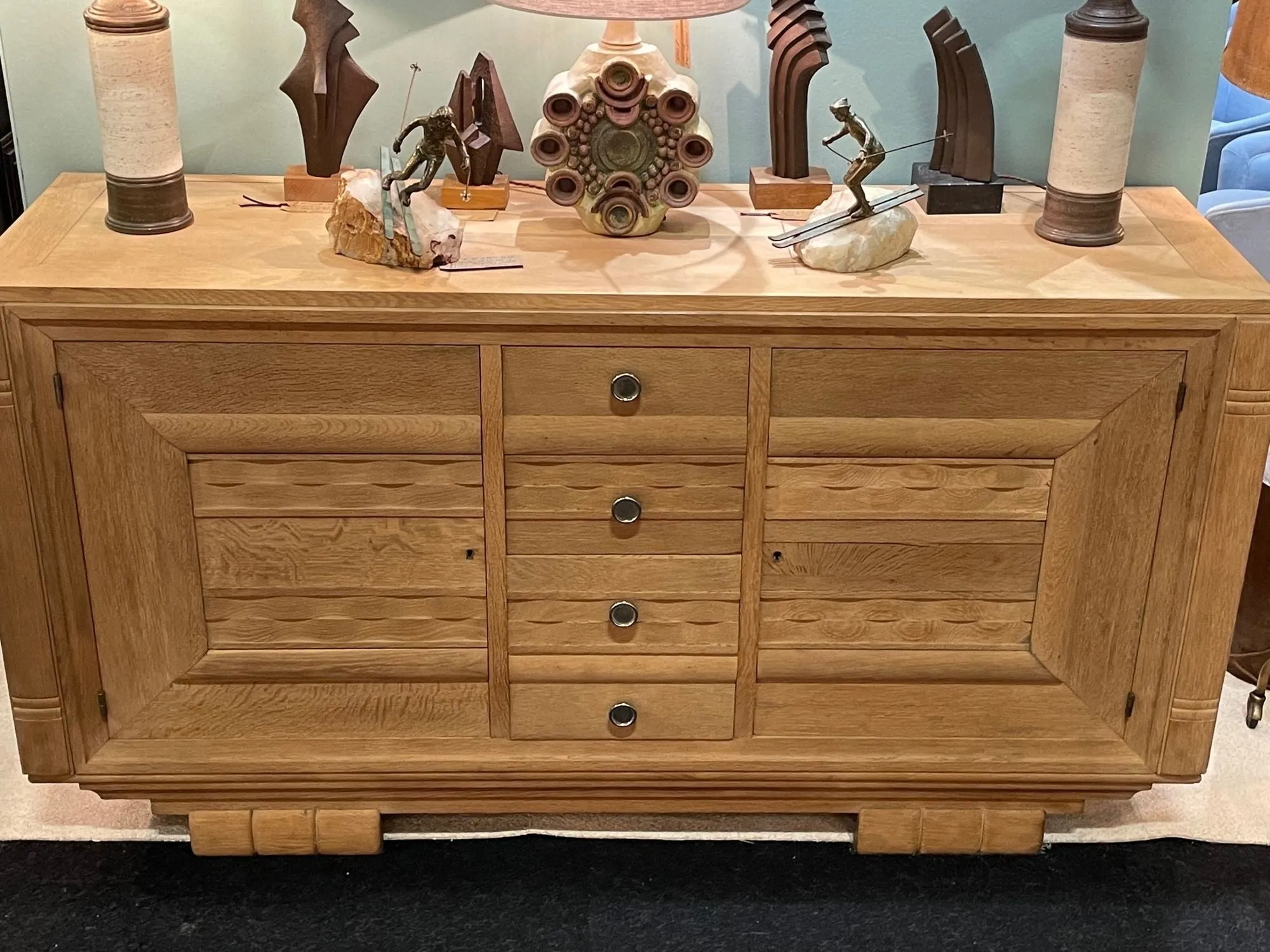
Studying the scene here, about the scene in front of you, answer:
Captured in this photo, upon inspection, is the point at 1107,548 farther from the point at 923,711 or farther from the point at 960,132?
the point at 960,132

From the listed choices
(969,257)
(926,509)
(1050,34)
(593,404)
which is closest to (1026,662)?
(926,509)

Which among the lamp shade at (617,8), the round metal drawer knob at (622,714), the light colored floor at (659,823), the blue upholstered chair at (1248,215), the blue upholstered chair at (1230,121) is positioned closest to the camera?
the lamp shade at (617,8)

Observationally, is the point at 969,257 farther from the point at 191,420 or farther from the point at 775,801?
the point at 191,420

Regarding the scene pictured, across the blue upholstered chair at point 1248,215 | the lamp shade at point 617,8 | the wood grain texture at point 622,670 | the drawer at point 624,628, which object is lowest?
the wood grain texture at point 622,670

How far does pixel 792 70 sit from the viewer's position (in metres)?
1.95

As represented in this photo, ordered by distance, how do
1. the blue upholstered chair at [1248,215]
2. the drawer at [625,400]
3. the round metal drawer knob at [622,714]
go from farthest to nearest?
the blue upholstered chair at [1248,215] → the round metal drawer knob at [622,714] → the drawer at [625,400]

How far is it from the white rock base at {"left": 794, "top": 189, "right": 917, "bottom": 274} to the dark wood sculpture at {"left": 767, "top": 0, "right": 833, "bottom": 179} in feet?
0.63

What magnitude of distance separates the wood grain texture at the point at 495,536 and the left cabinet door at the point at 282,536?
0.01m

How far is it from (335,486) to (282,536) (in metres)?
0.10

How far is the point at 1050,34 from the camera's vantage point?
208 centimetres

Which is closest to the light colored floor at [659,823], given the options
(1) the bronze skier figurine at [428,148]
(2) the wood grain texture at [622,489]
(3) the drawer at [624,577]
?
(3) the drawer at [624,577]

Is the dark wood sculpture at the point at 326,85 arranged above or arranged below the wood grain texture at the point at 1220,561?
above

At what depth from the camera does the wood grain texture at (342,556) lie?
6.18ft

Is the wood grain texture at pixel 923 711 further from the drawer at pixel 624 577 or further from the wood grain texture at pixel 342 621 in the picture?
the wood grain texture at pixel 342 621
